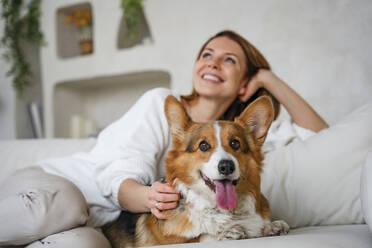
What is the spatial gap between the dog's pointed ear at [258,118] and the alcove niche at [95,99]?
2262 millimetres

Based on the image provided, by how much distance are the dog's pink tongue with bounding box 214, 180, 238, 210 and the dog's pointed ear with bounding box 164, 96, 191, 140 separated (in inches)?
8.2

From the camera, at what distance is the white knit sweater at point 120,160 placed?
4.04 feet

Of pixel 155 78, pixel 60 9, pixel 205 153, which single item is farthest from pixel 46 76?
pixel 205 153

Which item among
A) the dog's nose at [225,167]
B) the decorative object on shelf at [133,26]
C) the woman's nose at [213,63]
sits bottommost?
the dog's nose at [225,167]

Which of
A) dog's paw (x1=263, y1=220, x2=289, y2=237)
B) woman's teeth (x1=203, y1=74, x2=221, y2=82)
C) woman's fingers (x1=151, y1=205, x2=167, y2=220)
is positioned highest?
woman's teeth (x1=203, y1=74, x2=221, y2=82)

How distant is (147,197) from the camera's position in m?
1.03

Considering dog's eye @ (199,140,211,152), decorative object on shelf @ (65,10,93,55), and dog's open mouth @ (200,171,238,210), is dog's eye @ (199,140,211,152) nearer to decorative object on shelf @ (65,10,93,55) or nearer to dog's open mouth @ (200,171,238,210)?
dog's open mouth @ (200,171,238,210)

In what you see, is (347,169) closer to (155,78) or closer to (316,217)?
(316,217)

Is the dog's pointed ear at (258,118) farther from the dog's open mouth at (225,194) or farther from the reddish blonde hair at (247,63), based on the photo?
the reddish blonde hair at (247,63)

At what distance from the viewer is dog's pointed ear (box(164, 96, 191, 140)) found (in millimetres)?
972

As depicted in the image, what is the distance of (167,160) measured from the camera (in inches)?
38.3

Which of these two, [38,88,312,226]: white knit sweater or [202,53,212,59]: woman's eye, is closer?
[38,88,312,226]: white knit sweater

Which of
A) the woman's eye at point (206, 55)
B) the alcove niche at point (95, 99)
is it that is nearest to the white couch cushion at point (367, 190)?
the woman's eye at point (206, 55)

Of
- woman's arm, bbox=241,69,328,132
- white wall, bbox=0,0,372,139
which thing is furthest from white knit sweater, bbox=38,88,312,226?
white wall, bbox=0,0,372,139
